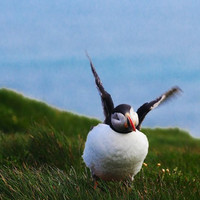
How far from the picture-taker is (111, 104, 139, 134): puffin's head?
439cm

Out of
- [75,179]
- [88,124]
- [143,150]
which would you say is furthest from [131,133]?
[88,124]

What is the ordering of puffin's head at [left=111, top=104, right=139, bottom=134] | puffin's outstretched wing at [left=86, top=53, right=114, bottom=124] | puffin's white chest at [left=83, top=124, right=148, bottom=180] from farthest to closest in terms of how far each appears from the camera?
puffin's outstretched wing at [left=86, top=53, right=114, bottom=124], puffin's white chest at [left=83, top=124, right=148, bottom=180], puffin's head at [left=111, top=104, right=139, bottom=134]

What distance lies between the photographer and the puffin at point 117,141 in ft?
14.7

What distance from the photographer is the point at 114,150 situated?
14.9 feet

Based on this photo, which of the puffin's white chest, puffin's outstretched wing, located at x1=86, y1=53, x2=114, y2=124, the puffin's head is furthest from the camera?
puffin's outstretched wing, located at x1=86, y1=53, x2=114, y2=124

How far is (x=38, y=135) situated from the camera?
7.18 meters

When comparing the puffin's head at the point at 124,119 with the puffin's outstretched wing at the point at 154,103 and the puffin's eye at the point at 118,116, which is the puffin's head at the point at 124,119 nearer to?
the puffin's eye at the point at 118,116

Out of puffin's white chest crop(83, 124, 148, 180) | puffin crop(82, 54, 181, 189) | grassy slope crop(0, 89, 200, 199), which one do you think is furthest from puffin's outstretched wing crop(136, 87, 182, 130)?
grassy slope crop(0, 89, 200, 199)

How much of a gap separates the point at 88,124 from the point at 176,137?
3731mm

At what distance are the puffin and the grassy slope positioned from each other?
21 cm

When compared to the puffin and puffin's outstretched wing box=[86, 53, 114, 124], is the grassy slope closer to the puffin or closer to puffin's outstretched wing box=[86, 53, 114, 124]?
the puffin

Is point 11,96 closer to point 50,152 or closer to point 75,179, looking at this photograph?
point 50,152

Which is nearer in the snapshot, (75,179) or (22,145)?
(75,179)

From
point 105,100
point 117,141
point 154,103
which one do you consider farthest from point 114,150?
point 154,103
